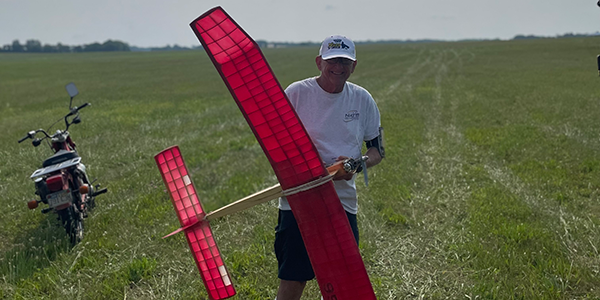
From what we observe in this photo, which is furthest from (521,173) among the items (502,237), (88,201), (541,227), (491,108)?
(491,108)

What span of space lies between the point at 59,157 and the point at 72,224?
3.60 feet

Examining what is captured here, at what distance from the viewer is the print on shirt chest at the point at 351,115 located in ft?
10.5

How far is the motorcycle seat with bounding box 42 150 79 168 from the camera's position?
6.09 m

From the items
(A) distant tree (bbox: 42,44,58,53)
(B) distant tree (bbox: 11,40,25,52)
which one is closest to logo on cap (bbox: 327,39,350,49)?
(A) distant tree (bbox: 42,44,58,53)

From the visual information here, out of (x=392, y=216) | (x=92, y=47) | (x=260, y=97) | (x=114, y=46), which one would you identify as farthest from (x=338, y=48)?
(x=114, y=46)

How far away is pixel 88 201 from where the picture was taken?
673cm

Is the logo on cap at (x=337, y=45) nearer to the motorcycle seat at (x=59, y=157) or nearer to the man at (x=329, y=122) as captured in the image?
the man at (x=329, y=122)

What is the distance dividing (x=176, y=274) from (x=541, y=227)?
14.7ft

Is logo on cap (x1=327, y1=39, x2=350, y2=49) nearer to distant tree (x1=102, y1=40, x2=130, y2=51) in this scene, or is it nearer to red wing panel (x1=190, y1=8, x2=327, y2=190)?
red wing panel (x1=190, y1=8, x2=327, y2=190)

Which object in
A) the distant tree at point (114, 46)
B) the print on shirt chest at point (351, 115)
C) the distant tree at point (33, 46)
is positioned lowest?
the print on shirt chest at point (351, 115)

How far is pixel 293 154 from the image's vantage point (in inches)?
90.8

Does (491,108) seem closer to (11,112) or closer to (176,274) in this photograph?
(176,274)

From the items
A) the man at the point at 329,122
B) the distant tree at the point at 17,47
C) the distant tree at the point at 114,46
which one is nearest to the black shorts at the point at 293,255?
the man at the point at 329,122

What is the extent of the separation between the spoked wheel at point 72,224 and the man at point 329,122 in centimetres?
346
